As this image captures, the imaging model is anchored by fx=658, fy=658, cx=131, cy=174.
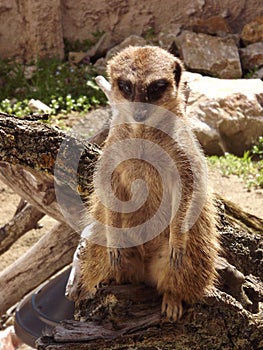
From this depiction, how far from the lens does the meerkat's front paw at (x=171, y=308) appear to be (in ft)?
7.93

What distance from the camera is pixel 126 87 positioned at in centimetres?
253

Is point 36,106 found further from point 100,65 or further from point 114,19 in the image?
point 114,19

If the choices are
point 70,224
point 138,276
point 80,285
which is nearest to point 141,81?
point 138,276

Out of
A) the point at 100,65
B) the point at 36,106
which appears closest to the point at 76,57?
the point at 100,65

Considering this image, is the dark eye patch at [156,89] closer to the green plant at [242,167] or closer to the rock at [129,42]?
the green plant at [242,167]

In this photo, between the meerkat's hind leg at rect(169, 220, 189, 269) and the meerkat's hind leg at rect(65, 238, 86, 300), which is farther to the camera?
the meerkat's hind leg at rect(65, 238, 86, 300)

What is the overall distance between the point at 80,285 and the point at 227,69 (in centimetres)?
538

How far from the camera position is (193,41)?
316 inches

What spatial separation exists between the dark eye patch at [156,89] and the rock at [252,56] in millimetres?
5746

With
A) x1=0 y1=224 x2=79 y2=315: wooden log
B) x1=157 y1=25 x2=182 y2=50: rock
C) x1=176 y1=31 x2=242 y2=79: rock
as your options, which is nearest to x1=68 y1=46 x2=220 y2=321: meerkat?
x1=0 y1=224 x2=79 y2=315: wooden log

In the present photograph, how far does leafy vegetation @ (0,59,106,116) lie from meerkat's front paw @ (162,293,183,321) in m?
4.95

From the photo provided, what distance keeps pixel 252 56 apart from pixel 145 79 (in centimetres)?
586

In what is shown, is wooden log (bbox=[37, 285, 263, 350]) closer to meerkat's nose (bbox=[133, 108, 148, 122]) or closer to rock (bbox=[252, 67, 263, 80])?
meerkat's nose (bbox=[133, 108, 148, 122])

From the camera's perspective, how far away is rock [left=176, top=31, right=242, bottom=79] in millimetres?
7871
